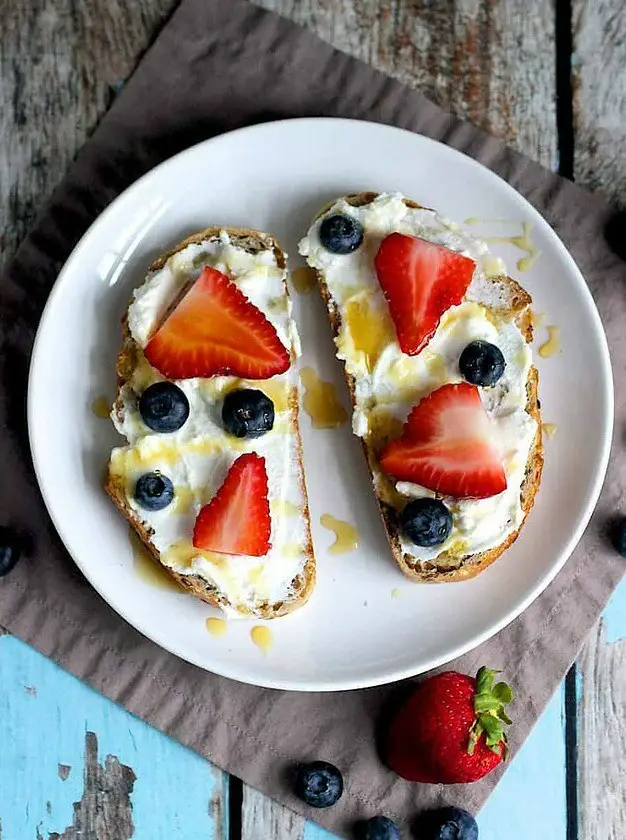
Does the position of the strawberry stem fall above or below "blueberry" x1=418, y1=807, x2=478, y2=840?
above

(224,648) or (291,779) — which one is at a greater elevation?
(224,648)

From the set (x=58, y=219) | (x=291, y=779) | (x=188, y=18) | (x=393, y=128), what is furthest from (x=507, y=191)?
(x=291, y=779)

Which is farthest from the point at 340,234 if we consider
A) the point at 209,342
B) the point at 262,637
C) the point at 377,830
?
the point at 377,830

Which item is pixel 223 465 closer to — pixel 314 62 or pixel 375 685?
pixel 375 685

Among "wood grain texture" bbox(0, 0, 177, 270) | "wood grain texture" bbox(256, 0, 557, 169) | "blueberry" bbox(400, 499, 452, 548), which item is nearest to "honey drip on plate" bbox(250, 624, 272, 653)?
"blueberry" bbox(400, 499, 452, 548)

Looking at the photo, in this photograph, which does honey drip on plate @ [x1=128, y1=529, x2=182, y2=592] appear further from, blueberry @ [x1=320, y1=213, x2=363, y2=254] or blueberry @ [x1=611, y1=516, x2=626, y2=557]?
blueberry @ [x1=611, y1=516, x2=626, y2=557]
